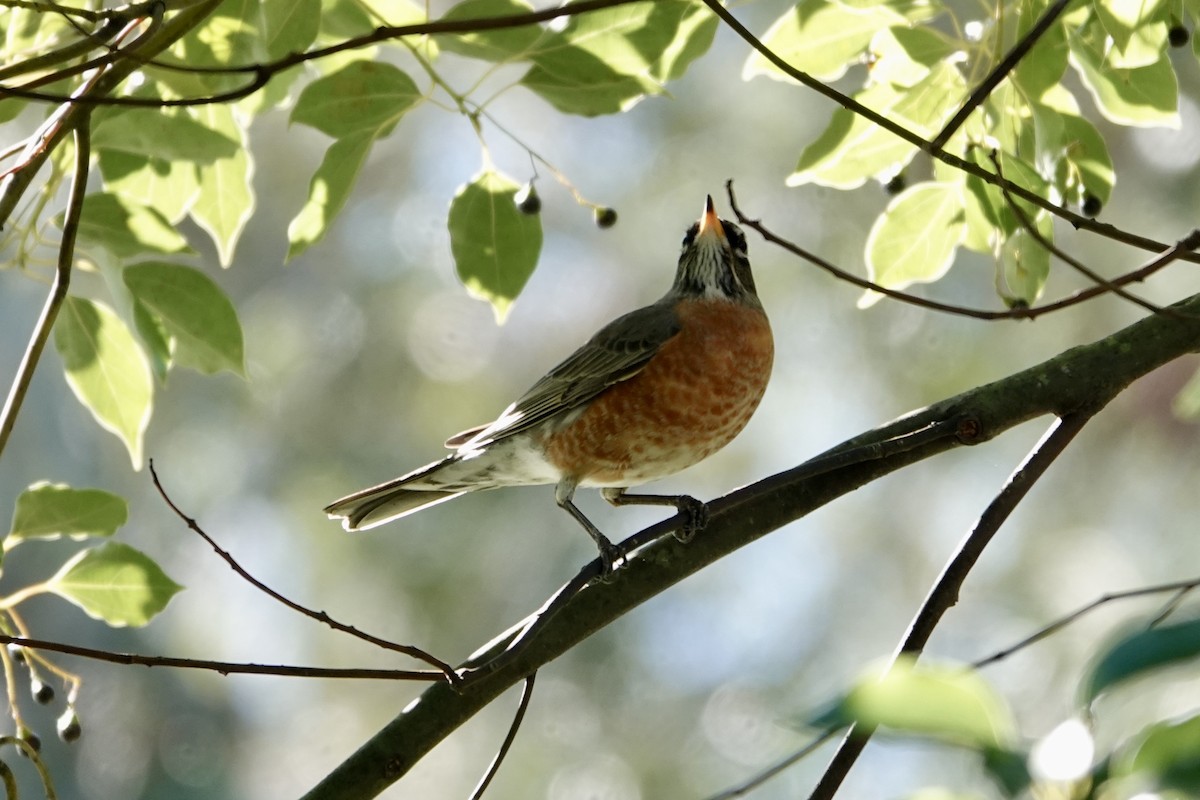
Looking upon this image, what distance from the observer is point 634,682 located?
27.0 feet

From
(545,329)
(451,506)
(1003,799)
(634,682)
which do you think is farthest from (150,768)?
(1003,799)

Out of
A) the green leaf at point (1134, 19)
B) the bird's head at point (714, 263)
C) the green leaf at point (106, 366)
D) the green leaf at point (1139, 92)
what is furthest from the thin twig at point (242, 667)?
the bird's head at point (714, 263)

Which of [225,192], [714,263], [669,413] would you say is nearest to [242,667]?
[225,192]

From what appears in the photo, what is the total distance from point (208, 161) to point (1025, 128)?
1.42m

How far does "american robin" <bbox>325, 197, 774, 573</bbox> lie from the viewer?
3588 millimetres

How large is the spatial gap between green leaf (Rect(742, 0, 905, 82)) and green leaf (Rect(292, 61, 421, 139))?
25.7 inches

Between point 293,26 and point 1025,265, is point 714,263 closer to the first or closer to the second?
point 1025,265

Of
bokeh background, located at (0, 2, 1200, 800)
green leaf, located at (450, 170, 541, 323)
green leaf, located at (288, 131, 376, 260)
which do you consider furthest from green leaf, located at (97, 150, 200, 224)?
bokeh background, located at (0, 2, 1200, 800)

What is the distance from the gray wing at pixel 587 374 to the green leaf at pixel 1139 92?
1651 mm

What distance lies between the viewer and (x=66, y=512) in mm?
2176

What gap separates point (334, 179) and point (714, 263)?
2104 millimetres

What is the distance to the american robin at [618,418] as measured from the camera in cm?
359

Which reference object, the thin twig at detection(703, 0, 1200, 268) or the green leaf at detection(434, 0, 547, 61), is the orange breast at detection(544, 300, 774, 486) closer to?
the green leaf at detection(434, 0, 547, 61)

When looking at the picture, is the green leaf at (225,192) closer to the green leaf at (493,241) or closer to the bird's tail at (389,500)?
the green leaf at (493,241)
